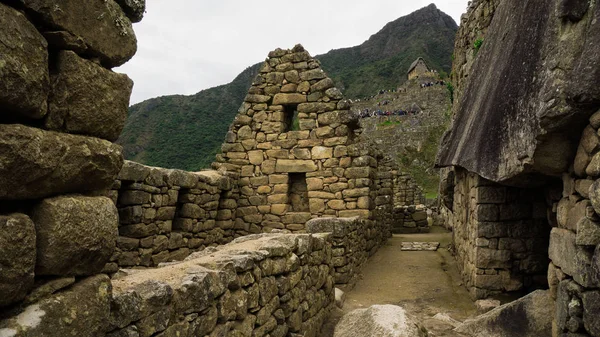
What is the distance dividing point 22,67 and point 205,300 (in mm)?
1813

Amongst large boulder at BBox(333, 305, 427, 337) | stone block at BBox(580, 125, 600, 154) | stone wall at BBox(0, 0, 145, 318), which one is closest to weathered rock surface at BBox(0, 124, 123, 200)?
stone wall at BBox(0, 0, 145, 318)

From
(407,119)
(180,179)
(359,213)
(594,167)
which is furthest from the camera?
(407,119)

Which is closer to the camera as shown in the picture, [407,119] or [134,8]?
[134,8]

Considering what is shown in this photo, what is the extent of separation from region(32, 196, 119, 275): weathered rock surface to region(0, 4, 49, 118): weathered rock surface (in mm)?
381

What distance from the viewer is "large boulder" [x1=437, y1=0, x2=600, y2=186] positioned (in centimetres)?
360

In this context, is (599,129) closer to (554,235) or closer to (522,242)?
(554,235)

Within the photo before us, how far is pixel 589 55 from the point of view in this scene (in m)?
3.51

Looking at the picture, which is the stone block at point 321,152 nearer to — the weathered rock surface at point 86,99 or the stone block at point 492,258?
the stone block at point 492,258

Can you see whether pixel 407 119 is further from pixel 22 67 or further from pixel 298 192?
pixel 22 67

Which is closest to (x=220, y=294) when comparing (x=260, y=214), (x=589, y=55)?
(x=589, y=55)

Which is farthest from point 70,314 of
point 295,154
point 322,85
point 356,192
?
point 322,85

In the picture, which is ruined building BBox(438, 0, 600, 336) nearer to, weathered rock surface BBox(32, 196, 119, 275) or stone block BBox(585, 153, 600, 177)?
stone block BBox(585, 153, 600, 177)

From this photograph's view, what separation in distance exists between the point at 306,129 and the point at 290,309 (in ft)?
18.8

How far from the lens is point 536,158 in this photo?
426 cm
